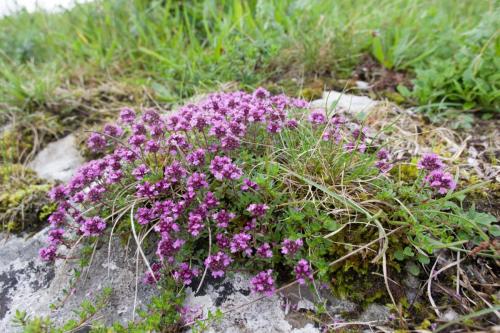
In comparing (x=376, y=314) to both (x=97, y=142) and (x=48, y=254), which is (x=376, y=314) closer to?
(x=48, y=254)

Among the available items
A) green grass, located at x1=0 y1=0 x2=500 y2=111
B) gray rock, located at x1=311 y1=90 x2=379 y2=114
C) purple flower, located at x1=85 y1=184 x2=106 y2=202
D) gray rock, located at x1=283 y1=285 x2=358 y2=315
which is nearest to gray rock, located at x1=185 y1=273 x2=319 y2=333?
gray rock, located at x1=283 y1=285 x2=358 y2=315

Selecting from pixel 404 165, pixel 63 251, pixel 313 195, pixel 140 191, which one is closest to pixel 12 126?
pixel 63 251

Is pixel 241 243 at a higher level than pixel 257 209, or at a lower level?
lower

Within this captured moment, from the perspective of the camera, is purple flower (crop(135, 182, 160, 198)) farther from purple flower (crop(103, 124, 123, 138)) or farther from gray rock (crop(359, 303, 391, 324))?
gray rock (crop(359, 303, 391, 324))

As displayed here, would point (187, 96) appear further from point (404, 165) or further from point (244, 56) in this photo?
point (404, 165)

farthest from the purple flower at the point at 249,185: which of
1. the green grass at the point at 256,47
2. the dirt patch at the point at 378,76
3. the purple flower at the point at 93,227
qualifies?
the dirt patch at the point at 378,76

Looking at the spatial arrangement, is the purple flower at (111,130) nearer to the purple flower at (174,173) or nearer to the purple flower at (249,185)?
the purple flower at (174,173)

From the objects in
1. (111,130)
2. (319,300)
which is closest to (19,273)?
(111,130)
